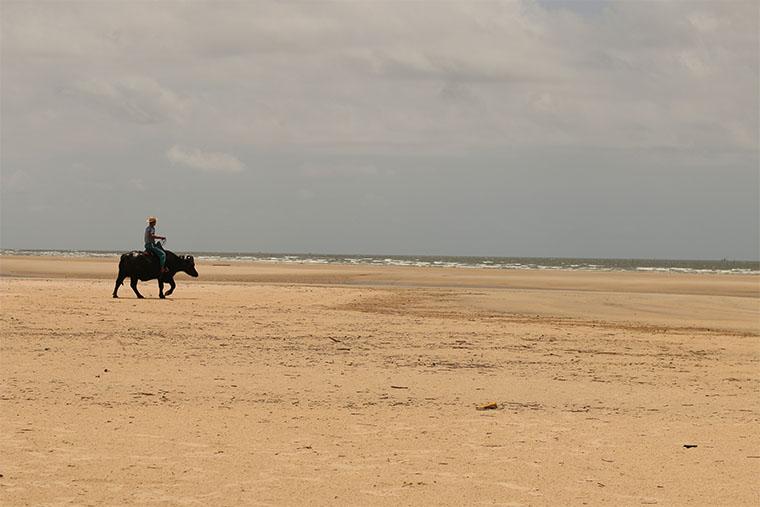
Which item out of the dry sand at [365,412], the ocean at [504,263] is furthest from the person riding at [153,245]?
the ocean at [504,263]

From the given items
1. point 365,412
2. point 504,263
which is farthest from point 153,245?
point 504,263

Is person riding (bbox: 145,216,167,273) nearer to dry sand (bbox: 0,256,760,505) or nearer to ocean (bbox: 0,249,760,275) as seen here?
dry sand (bbox: 0,256,760,505)

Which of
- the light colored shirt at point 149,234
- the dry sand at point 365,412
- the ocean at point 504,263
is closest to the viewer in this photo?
the dry sand at point 365,412

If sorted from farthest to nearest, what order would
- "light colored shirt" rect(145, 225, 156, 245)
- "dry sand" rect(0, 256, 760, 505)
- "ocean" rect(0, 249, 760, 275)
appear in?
"ocean" rect(0, 249, 760, 275) → "light colored shirt" rect(145, 225, 156, 245) → "dry sand" rect(0, 256, 760, 505)

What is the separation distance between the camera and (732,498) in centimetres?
717

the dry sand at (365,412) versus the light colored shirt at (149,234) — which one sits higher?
the light colored shirt at (149,234)

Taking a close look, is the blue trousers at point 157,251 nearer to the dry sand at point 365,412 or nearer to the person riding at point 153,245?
the person riding at point 153,245

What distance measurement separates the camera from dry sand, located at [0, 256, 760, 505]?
23.9ft

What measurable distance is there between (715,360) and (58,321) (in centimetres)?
1182

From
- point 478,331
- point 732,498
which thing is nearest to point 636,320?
point 478,331

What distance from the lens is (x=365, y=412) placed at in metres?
10.0

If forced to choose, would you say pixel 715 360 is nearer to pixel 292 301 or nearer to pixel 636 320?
pixel 636 320

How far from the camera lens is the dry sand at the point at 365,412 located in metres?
7.29

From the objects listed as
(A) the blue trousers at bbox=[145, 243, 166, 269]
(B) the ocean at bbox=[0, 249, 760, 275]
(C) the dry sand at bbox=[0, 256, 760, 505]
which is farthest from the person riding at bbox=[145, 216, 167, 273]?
(B) the ocean at bbox=[0, 249, 760, 275]
